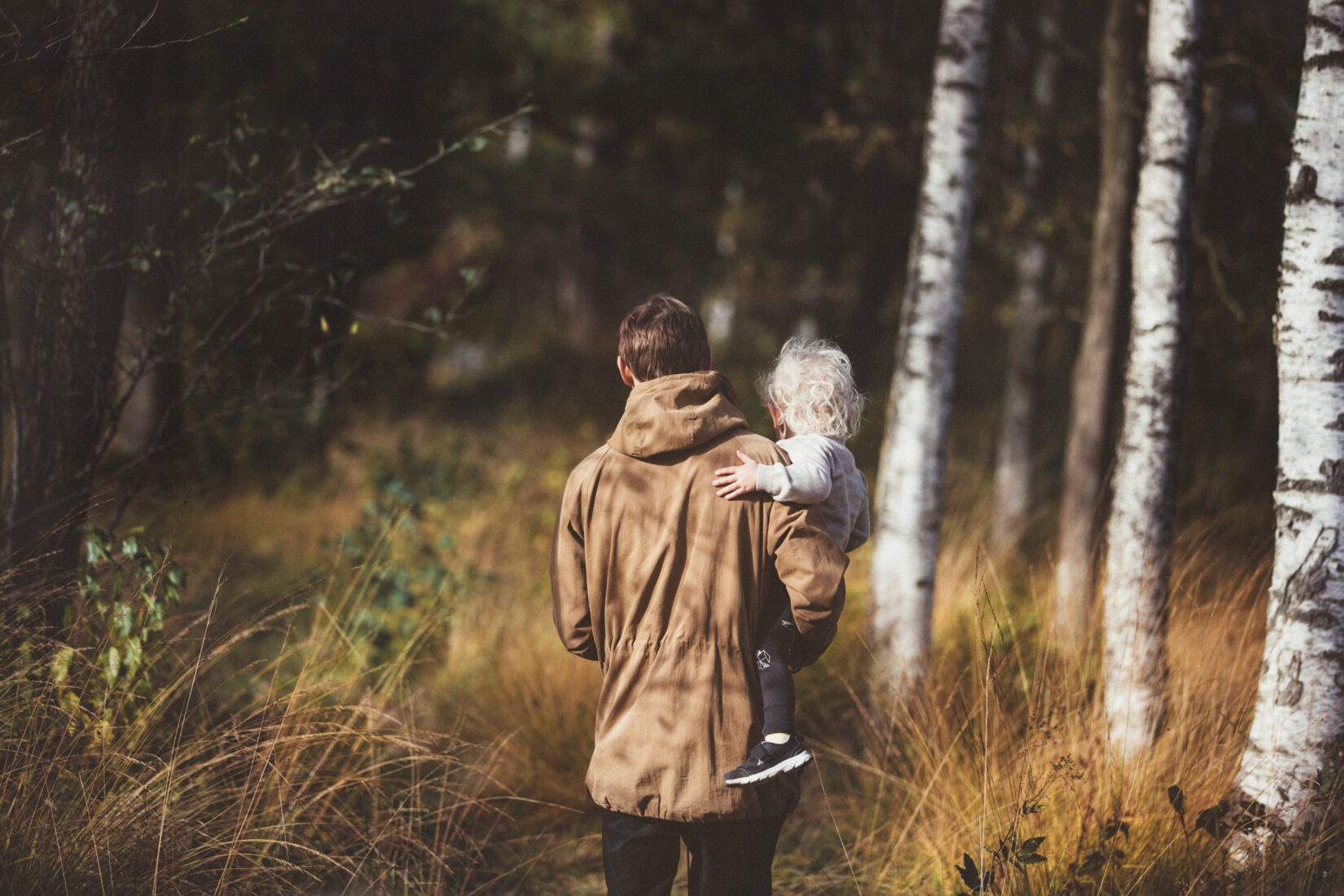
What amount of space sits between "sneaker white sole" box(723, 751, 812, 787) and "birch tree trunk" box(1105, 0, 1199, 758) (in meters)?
1.70

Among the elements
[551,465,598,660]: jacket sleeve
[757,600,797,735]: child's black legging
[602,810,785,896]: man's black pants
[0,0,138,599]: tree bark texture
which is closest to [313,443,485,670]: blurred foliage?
[0,0,138,599]: tree bark texture

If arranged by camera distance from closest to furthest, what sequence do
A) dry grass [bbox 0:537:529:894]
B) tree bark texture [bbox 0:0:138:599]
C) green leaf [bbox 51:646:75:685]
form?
dry grass [bbox 0:537:529:894]
green leaf [bbox 51:646:75:685]
tree bark texture [bbox 0:0:138:599]

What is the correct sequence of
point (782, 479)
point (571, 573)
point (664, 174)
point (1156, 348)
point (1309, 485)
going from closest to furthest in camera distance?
1. point (782, 479)
2. point (571, 573)
3. point (1309, 485)
4. point (1156, 348)
5. point (664, 174)

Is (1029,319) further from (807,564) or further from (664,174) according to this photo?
(664,174)

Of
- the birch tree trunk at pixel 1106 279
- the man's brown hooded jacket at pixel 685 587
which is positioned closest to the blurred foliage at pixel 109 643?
the man's brown hooded jacket at pixel 685 587

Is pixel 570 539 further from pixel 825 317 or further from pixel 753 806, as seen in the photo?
pixel 825 317

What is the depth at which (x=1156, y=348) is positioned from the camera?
347cm

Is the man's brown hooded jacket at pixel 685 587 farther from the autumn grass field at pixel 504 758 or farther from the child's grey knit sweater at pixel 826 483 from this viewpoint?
the autumn grass field at pixel 504 758

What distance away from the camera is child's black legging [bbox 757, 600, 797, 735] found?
7.27ft

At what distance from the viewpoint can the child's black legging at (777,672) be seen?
2217mm

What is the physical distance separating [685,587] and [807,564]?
0.29 m

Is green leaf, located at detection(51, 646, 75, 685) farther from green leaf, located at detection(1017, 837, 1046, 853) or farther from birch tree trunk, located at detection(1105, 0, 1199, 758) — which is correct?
birch tree trunk, located at detection(1105, 0, 1199, 758)

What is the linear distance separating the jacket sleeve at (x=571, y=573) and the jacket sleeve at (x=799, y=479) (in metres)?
0.45

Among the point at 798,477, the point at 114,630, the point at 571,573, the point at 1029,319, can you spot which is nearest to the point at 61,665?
the point at 114,630
